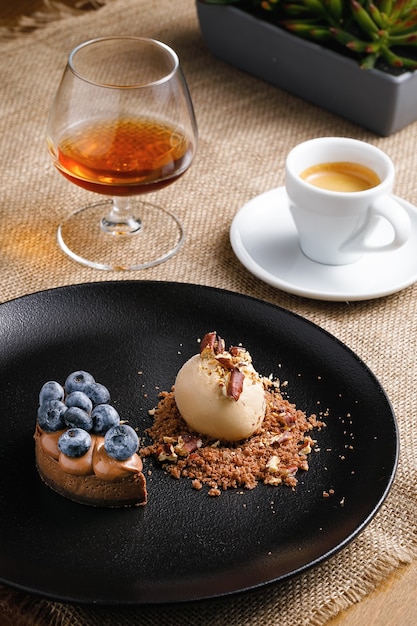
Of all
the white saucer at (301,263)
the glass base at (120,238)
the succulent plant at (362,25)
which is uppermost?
the succulent plant at (362,25)

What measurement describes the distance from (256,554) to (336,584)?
4.1 inches

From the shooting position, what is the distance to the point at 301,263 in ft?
4.68

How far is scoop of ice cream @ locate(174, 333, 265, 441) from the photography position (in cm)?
105

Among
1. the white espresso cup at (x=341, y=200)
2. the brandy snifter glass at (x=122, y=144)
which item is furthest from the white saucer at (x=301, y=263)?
the brandy snifter glass at (x=122, y=144)

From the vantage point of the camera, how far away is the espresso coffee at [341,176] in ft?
4.70

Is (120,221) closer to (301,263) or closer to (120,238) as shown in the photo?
(120,238)

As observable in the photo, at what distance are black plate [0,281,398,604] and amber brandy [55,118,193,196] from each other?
20 centimetres

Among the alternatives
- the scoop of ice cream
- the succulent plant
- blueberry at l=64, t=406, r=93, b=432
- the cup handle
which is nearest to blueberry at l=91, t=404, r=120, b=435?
blueberry at l=64, t=406, r=93, b=432

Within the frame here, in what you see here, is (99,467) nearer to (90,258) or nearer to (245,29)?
(90,258)

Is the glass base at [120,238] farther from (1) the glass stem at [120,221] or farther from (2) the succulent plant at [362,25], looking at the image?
(2) the succulent plant at [362,25]

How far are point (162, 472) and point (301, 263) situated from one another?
1.71ft

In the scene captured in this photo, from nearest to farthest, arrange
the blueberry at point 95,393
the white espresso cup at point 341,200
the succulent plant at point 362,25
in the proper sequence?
1. the blueberry at point 95,393
2. the white espresso cup at point 341,200
3. the succulent plant at point 362,25

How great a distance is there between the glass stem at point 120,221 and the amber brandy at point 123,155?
11cm

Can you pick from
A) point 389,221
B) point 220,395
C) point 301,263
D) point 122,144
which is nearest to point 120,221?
point 122,144
